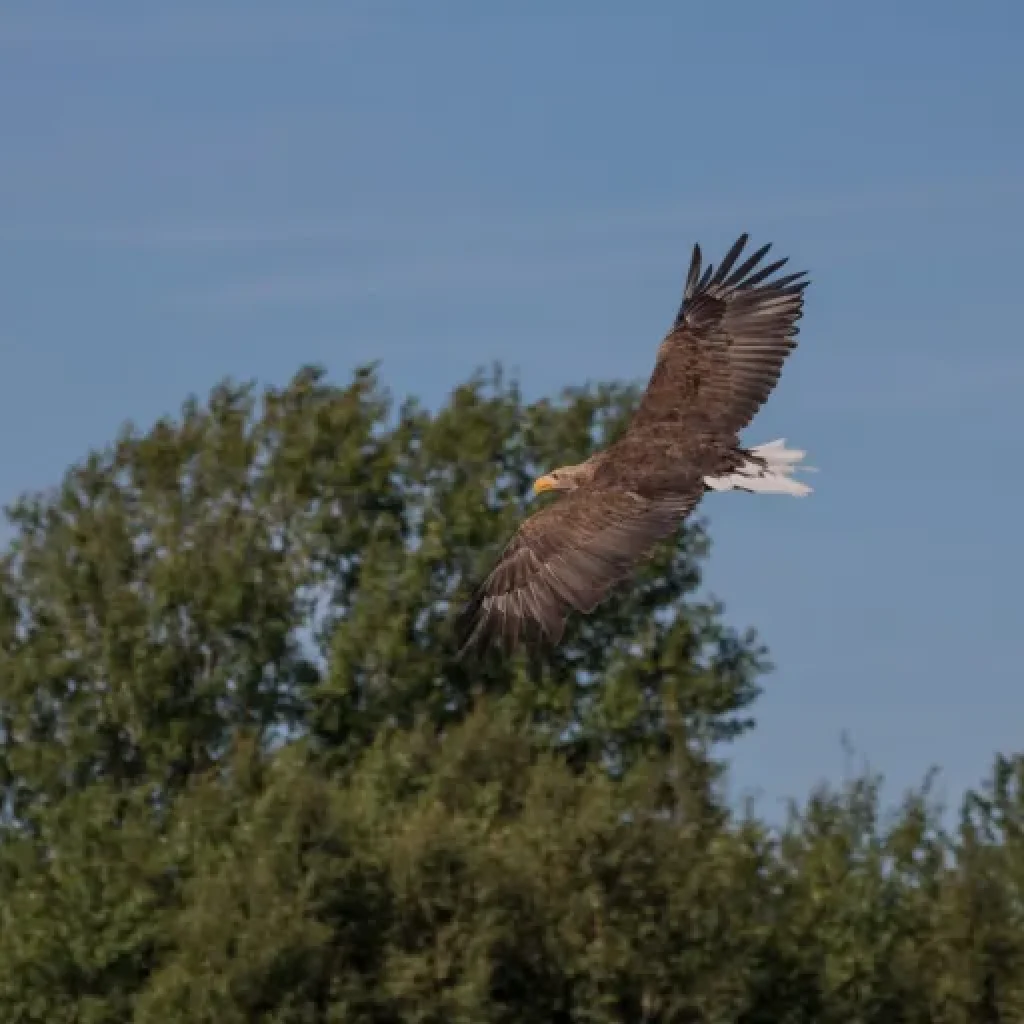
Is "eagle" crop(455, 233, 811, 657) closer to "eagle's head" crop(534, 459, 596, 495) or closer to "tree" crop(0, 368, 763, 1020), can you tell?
"eagle's head" crop(534, 459, 596, 495)

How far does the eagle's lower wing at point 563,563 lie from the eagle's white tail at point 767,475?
22 cm

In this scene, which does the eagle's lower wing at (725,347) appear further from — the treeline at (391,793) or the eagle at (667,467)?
the treeline at (391,793)

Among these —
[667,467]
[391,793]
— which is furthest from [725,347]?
[391,793]

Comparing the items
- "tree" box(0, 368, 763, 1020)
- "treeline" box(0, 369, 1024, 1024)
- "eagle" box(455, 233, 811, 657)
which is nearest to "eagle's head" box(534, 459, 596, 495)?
"eagle" box(455, 233, 811, 657)

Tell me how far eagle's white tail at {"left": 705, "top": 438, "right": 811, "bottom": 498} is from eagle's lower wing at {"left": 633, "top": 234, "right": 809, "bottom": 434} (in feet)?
1.37

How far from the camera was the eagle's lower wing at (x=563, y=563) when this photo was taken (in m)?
22.4

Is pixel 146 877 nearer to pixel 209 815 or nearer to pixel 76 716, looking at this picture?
pixel 209 815

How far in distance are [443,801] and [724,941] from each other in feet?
18.6

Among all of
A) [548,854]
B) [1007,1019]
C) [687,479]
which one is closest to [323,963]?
[548,854]

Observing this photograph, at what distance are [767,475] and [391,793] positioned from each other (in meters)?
29.0

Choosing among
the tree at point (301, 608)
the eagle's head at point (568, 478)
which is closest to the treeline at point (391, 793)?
the tree at point (301, 608)

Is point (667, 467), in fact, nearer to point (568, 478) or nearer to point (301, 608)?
point (568, 478)

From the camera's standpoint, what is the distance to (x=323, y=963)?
4244 centimetres

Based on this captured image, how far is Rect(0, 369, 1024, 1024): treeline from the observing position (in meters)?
43.8
